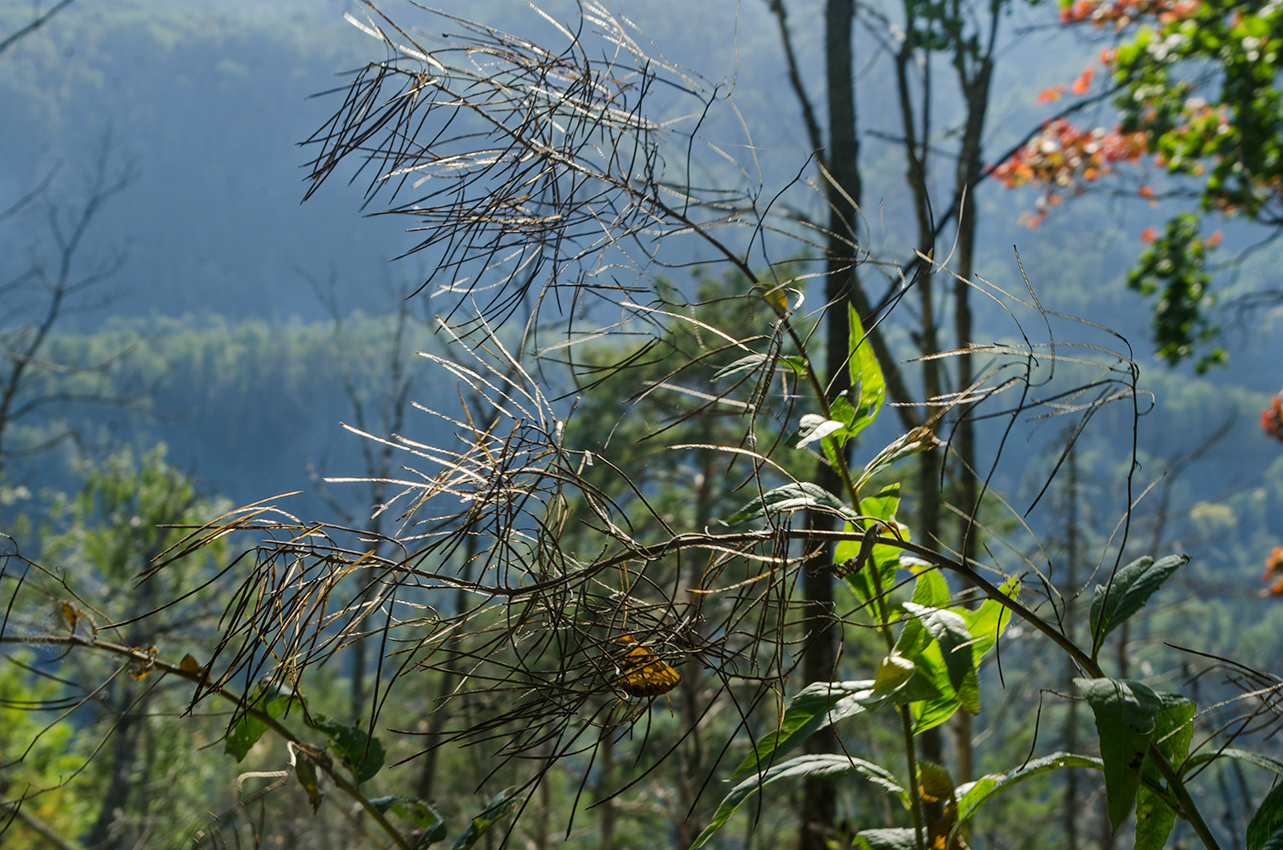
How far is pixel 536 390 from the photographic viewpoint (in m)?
0.93

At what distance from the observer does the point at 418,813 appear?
1.08m

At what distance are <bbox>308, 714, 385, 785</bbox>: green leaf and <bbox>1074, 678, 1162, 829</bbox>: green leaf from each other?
717 millimetres

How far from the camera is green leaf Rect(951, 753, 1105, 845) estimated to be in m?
0.78

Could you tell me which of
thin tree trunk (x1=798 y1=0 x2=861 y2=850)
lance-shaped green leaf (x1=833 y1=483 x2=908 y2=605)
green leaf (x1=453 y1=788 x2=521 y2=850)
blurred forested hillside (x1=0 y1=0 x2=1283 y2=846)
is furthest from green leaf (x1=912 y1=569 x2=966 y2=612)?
blurred forested hillside (x1=0 y1=0 x2=1283 y2=846)

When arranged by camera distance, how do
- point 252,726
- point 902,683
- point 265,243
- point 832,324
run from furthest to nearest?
point 265,243 → point 832,324 → point 252,726 → point 902,683

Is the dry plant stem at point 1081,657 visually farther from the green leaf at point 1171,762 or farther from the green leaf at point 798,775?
the green leaf at point 798,775

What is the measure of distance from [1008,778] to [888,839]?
0.20m

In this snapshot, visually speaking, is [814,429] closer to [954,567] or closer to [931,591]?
[954,567]

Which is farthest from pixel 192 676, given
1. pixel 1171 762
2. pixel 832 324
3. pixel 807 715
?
pixel 832 324

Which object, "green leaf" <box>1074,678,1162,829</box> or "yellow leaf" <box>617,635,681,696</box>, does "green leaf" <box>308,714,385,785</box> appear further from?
"green leaf" <box>1074,678,1162,829</box>

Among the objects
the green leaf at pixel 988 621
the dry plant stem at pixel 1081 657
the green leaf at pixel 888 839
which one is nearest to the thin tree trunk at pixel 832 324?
the green leaf at pixel 888 839

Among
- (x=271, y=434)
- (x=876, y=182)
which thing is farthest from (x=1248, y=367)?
(x=271, y=434)

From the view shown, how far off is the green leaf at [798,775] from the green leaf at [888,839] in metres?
0.04

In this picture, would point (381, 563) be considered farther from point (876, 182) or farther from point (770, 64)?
point (770, 64)
